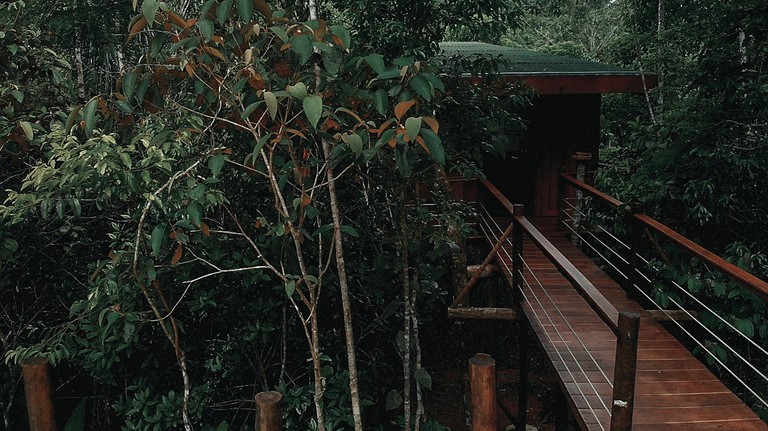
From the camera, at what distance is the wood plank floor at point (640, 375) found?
3.25 m

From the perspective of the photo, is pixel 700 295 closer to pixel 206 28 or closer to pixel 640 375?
pixel 640 375

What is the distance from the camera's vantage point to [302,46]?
2.46m

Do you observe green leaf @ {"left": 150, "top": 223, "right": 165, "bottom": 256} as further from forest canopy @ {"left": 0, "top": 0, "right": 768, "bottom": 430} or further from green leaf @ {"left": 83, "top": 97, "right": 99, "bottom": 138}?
green leaf @ {"left": 83, "top": 97, "right": 99, "bottom": 138}

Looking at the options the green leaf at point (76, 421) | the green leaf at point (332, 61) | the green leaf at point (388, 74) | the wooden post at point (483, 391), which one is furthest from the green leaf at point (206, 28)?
the green leaf at point (76, 421)

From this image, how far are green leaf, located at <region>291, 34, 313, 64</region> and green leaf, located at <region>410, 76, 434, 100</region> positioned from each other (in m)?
0.44

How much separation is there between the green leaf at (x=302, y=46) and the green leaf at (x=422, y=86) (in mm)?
439

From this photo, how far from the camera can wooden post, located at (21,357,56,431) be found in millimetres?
3027

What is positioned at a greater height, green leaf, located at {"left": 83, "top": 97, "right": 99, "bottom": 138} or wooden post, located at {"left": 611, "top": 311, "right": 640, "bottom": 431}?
green leaf, located at {"left": 83, "top": 97, "right": 99, "bottom": 138}

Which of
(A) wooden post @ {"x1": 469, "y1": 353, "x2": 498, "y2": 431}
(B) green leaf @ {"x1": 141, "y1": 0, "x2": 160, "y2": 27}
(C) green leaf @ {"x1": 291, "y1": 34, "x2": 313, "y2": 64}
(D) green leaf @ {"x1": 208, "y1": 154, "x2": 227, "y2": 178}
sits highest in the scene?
(B) green leaf @ {"x1": 141, "y1": 0, "x2": 160, "y2": 27}

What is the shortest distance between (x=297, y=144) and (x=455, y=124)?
1385 millimetres

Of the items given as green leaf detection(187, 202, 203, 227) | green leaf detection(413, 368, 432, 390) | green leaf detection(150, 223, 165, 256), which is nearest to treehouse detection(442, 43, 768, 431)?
green leaf detection(413, 368, 432, 390)

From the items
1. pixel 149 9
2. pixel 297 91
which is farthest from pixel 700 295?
pixel 149 9

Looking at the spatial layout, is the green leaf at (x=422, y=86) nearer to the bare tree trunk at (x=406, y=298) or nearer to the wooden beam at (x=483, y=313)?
the bare tree trunk at (x=406, y=298)

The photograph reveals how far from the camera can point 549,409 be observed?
5352 millimetres
